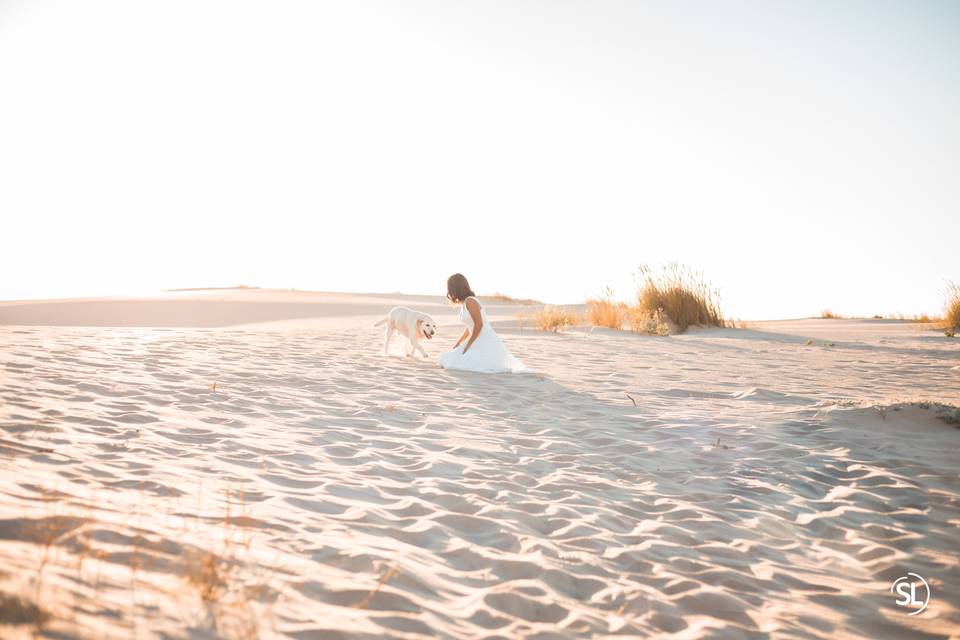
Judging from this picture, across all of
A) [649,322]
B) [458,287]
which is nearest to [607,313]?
→ [649,322]

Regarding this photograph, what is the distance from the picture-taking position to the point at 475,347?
7.41m

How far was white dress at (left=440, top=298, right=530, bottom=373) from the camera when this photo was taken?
729 cm

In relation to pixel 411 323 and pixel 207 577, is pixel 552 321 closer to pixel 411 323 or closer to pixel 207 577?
pixel 411 323

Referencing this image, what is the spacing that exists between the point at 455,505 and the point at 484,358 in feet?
14.2

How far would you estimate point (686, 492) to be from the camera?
3.40 metres

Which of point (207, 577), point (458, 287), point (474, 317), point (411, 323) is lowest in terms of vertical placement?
point (207, 577)

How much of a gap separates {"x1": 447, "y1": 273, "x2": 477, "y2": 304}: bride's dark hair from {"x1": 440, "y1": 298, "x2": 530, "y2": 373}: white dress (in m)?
0.14

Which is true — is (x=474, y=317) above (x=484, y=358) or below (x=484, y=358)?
Result: above

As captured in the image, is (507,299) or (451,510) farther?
(507,299)

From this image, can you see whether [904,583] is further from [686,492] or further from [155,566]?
[155,566]

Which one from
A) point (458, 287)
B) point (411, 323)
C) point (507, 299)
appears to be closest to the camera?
point (458, 287)

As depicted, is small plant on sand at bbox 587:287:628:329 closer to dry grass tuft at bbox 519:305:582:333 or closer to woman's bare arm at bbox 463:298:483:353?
dry grass tuft at bbox 519:305:582:333

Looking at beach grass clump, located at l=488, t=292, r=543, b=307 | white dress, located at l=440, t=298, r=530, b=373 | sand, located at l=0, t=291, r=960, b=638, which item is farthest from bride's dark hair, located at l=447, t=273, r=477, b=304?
beach grass clump, located at l=488, t=292, r=543, b=307

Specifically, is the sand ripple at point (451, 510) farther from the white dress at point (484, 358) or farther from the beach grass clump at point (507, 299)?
the beach grass clump at point (507, 299)
